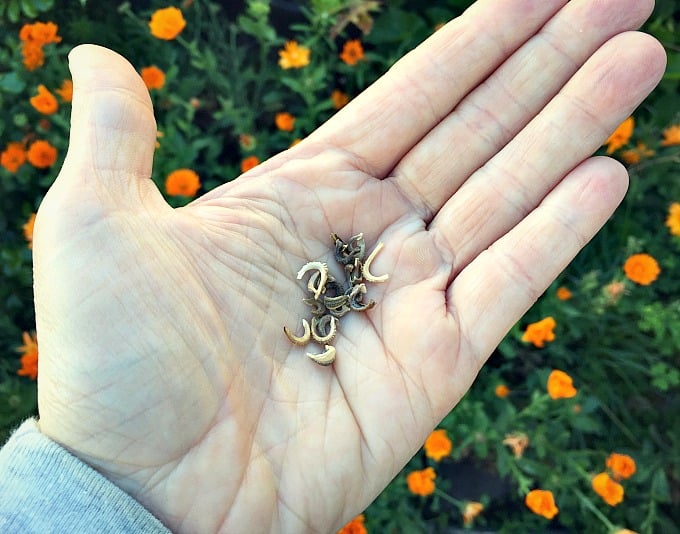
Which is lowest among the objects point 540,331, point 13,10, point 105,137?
point 540,331

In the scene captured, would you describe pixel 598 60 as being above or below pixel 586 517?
above

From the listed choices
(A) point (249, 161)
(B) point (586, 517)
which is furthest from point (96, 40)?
(B) point (586, 517)


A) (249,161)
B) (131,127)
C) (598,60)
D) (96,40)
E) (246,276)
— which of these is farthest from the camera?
(96,40)

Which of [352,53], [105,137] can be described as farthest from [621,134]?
[105,137]

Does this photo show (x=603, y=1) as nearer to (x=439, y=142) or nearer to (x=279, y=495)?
(x=439, y=142)

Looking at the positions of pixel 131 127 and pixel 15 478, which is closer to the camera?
pixel 15 478

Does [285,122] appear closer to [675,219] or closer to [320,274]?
[320,274]

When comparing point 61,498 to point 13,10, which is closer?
point 61,498
